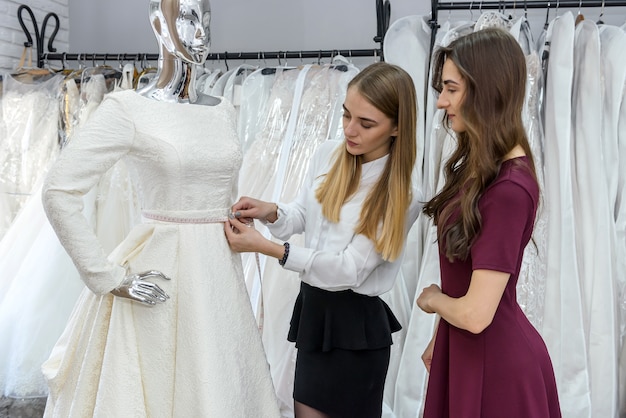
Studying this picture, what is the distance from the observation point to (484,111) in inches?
44.6

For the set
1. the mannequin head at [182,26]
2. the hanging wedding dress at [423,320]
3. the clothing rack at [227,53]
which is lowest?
the hanging wedding dress at [423,320]

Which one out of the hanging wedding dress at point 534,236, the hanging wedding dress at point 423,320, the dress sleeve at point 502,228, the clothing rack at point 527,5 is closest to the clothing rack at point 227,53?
the clothing rack at point 527,5

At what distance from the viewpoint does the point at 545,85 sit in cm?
217

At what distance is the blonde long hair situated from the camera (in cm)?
145

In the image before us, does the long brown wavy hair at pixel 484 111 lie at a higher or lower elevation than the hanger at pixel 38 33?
lower

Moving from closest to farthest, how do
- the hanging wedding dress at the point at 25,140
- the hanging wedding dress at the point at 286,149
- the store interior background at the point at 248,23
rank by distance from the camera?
1. the hanging wedding dress at the point at 286,149
2. the hanging wedding dress at the point at 25,140
3. the store interior background at the point at 248,23

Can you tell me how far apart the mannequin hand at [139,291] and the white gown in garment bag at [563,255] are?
139 cm

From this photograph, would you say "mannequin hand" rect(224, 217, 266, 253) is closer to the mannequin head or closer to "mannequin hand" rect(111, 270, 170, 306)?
"mannequin hand" rect(111, 270, 170, 306)

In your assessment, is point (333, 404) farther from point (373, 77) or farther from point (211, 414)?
point (373, 77)

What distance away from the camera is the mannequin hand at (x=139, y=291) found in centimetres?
122

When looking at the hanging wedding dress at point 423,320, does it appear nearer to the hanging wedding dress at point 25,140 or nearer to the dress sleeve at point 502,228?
the dress sleeve at point 502,228

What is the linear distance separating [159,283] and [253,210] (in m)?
0.31

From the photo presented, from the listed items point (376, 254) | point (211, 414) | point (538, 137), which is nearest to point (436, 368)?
point (376, 254)

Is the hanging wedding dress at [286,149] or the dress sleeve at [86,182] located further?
the hanging wedding dress at [286,149]
